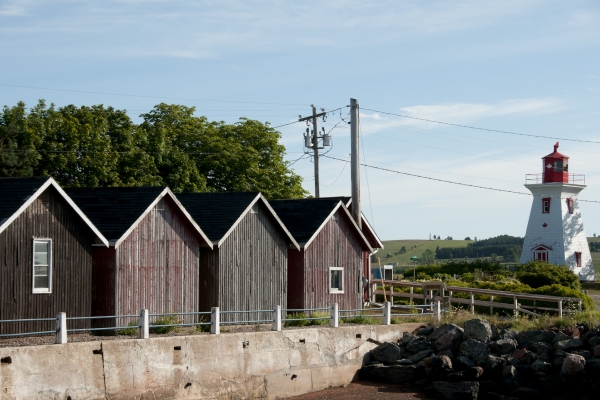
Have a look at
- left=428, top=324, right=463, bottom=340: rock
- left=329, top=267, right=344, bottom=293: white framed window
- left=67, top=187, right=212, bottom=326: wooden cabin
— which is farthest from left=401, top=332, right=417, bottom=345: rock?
left=67, top=187, right=212, bottom=326: wooden cabin

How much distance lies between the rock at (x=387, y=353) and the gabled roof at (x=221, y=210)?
17.6 ft

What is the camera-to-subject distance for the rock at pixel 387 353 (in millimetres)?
29750

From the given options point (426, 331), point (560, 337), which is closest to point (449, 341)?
point (426, 331)

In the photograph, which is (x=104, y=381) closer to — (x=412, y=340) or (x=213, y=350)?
(x=213, y=350)

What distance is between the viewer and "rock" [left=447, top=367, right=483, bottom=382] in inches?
1110

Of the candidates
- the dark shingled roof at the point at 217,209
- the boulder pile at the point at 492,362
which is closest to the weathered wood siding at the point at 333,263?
the dark shingled roof at the point at 217,209

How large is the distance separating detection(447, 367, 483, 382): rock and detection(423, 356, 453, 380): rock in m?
0.20

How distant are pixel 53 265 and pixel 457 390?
12.5m

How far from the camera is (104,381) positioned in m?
21.5

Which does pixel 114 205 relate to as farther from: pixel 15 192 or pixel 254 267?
pixel 254 267

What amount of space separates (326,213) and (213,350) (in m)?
11.8

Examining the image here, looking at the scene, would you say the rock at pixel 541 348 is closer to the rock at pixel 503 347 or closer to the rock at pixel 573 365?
the rock at pixel 503 347

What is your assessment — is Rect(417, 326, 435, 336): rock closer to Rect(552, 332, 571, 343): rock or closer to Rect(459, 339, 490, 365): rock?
Rect(459, 339, 490, 365): rock

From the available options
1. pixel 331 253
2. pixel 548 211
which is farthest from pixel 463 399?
pixel 548 211
